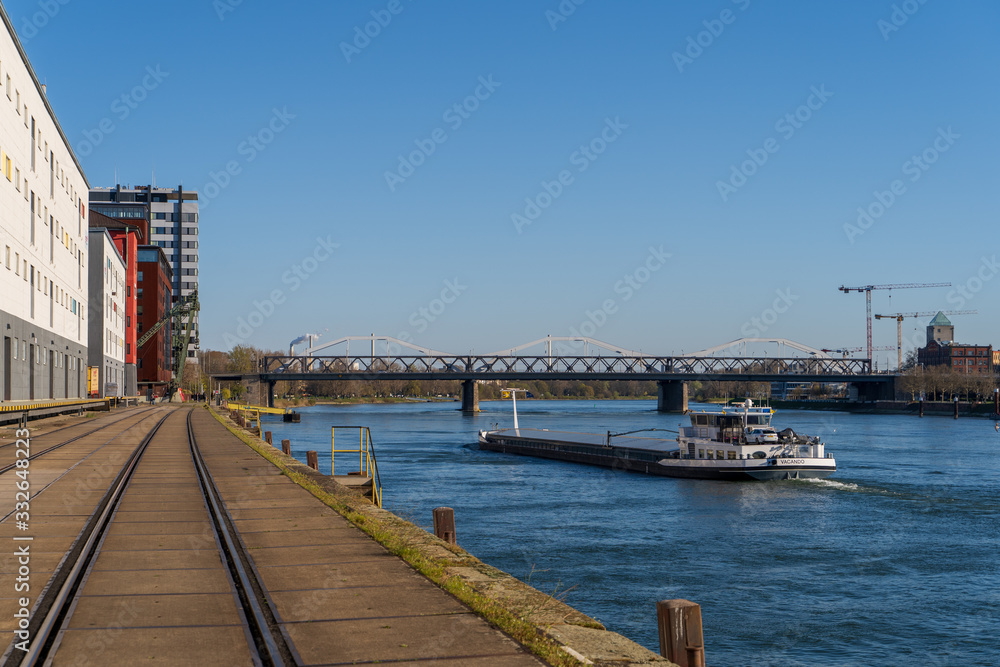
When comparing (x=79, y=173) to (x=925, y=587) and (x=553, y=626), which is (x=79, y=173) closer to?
(x=925, y=587)

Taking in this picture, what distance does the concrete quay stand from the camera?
9.05 metres

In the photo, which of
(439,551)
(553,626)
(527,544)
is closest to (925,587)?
(527,544)

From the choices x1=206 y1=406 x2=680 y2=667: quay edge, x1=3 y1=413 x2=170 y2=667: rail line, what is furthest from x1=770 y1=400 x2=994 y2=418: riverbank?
x1=3 y1=413 x2=170 y2=667: rail line

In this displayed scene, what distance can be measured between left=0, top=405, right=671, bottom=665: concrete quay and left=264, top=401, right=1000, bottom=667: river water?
4.52 metres

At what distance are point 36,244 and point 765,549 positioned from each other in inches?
2004

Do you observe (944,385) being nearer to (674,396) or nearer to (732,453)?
(674,396)

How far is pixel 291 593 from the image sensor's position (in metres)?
11.4

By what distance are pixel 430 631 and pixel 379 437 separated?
289ft

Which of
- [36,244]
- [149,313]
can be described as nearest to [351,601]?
[36,244]

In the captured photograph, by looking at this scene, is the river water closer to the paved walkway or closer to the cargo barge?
the cargo barge

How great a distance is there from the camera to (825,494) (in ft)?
163

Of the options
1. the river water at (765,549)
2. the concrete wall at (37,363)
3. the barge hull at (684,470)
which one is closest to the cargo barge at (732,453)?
the barge hull at (684,470)

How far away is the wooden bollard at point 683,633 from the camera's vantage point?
9000mm

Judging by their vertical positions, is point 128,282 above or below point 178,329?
above
